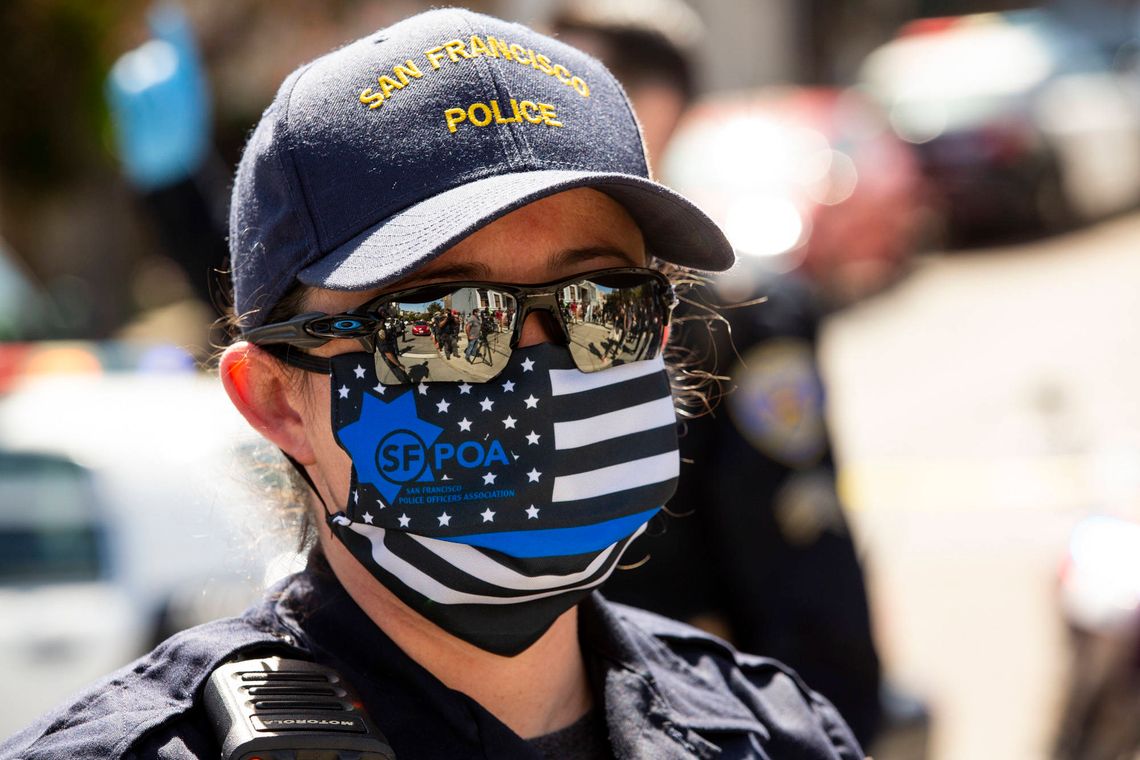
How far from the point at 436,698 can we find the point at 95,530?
361 cm

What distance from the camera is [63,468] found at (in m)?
5.00

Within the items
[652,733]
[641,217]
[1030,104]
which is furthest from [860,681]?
[1030,104]

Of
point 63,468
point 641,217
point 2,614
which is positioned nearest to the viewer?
point 641,217

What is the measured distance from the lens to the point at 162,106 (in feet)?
14.5

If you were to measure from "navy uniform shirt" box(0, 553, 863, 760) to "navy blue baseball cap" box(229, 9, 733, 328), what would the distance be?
386 millimetres

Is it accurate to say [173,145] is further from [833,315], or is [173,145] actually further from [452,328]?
[833,315]

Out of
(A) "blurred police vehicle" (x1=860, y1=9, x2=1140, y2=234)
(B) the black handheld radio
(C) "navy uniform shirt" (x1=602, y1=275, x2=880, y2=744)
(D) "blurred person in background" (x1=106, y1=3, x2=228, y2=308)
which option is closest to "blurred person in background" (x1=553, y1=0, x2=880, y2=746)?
(C) "navy uniform shirt" (x1=602, y1=275, x2=880, y2=744)

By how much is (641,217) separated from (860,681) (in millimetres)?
1281

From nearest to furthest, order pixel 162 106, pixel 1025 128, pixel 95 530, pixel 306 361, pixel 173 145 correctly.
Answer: pixel 306 361 → pixel 173 145 → pixel 162 106 → pixel 95 530 → pixel 1025 128

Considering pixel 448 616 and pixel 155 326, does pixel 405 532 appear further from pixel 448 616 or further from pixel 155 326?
pixel 155 326


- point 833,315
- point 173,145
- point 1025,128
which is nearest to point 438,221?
point 173,145

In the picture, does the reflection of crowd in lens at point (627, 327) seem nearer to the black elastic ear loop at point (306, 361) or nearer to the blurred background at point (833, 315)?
the black elastic ear loop at point (306, 361)

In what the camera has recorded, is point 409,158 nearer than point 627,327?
Yes

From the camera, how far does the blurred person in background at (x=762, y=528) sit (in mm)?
2744
